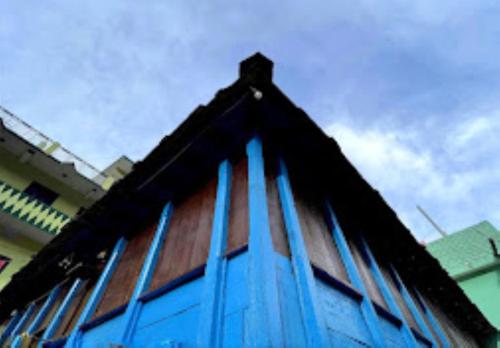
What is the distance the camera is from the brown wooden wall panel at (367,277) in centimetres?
354

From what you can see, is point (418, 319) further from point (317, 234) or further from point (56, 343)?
point (56, 343)

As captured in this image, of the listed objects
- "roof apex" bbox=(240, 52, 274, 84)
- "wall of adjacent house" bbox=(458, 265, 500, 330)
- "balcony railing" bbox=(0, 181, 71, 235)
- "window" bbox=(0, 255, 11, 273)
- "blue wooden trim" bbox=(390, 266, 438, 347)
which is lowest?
"blue wooden trim" bbox=(390, 266, 438, 347)

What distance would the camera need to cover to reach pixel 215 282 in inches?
92.2

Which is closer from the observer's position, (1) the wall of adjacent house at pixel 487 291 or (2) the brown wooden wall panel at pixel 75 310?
(2) the brown wooden wall panel at pixel 75 310

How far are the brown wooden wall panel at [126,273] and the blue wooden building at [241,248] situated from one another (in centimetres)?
2

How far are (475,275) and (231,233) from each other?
12.5 m

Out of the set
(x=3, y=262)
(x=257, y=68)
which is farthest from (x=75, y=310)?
(x=3, y=262)

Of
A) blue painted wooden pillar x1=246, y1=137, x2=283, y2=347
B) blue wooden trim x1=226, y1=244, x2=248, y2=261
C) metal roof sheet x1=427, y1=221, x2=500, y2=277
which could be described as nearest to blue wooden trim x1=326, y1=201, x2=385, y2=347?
blue painted wooden pillar x1=246, y1=137, x2=283, y2=347

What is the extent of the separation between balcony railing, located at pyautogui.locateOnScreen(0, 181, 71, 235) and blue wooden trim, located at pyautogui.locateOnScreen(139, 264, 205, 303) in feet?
38.4

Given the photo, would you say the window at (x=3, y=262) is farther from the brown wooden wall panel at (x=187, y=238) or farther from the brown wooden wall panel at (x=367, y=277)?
the brown wooden wall panel at (x=367, y=277)

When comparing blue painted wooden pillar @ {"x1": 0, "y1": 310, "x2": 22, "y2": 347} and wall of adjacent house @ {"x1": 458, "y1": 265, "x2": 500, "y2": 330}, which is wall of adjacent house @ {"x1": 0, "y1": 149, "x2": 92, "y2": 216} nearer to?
blue painted wooden pillar @ {"x1": 0, "y1": 310, "x2": 22, "y2": 347}

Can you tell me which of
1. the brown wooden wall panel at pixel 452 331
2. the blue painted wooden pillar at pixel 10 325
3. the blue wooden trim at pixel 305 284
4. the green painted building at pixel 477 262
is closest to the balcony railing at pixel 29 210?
the blue painted wooden pillar at pixel 10 325

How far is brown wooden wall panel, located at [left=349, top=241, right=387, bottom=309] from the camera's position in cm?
354

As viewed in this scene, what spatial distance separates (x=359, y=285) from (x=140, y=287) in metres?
2.35
